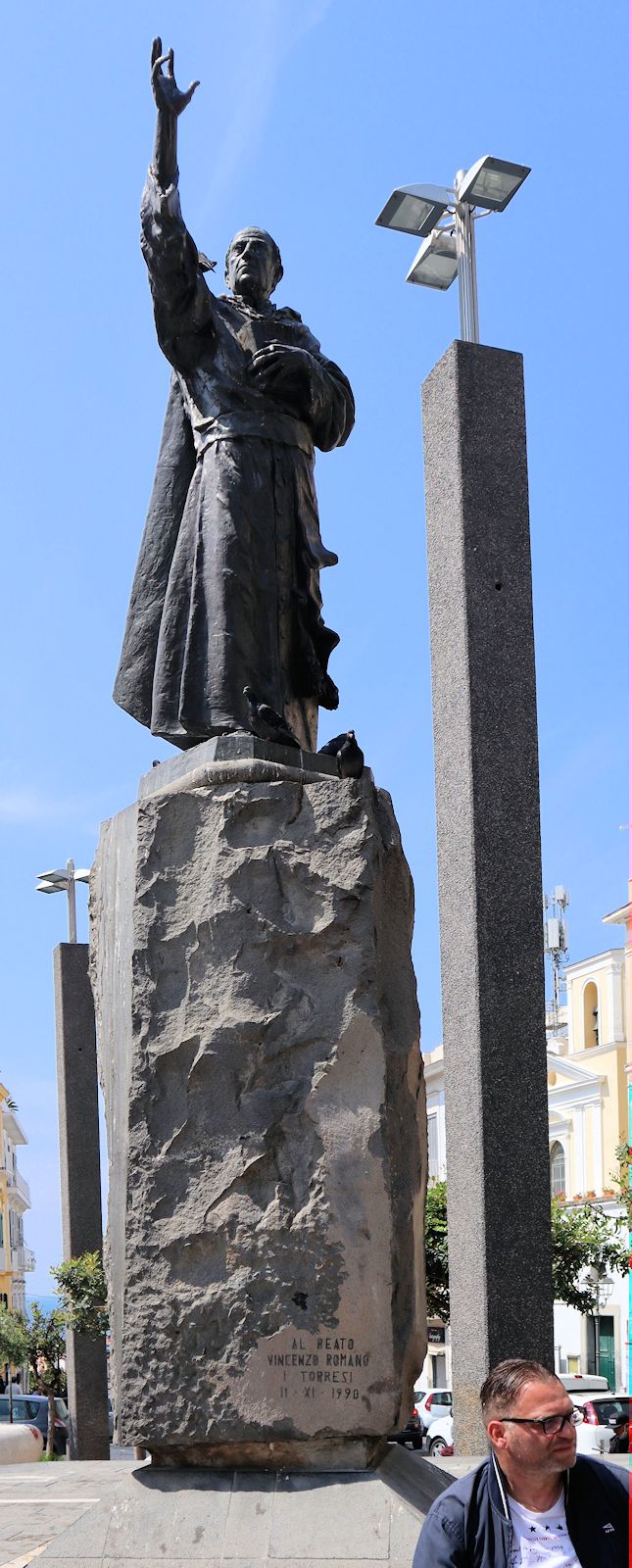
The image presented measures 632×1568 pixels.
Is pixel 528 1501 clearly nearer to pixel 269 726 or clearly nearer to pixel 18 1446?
pixel 269 726

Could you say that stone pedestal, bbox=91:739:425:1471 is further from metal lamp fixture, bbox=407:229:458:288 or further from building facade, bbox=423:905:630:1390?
building facade, bbox=423:905:630:1390

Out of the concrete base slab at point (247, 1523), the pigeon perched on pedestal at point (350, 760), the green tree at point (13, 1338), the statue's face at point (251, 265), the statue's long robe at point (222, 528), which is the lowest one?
the green tree at point (13, 1338)

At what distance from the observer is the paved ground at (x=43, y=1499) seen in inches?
229

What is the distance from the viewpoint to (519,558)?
9781 millimetres

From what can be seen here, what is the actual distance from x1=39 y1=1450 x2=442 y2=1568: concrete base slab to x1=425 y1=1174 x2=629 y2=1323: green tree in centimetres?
1203

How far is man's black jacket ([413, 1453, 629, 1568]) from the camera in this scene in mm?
2689

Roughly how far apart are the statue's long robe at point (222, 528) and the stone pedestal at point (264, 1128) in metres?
0.49

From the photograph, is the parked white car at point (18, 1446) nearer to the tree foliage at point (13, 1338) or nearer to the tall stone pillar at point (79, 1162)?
the tall stone pillar at point (79, 1162)

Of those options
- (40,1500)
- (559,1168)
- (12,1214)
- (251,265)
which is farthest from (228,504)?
(12,1214)

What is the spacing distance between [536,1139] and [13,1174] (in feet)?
225

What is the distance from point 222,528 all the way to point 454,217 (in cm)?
622

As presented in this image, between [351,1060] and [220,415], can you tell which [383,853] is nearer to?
[351,1060]

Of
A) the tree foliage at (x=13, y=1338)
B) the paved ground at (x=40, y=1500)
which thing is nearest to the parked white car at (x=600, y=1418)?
the paved ground at (x=40, y=1500)

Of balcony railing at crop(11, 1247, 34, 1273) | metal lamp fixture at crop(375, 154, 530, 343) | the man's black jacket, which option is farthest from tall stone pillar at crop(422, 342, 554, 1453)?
balcony railing at crop(11, 1247, 34, 1273)
